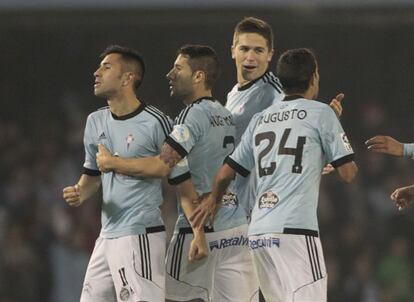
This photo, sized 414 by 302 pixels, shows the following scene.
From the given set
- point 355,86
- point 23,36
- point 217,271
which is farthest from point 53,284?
point 217,271

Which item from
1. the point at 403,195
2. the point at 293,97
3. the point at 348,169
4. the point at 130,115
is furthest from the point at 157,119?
the point at 403,195

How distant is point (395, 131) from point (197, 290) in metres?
6.70

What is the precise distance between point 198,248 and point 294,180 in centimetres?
68

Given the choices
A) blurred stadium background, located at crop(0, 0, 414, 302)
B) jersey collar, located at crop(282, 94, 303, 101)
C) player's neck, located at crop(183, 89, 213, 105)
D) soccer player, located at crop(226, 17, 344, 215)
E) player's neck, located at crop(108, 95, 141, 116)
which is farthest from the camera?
blurred stadium background, located at crop(0, 0, 414, 302)

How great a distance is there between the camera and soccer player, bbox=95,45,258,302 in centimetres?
630

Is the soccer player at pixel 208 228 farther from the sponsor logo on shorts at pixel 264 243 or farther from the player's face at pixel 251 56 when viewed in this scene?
the sponsor logo on shorts at pixel 264 243

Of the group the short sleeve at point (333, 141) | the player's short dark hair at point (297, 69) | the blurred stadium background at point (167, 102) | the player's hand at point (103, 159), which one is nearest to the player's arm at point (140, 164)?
the player's hand at point (103, 159)

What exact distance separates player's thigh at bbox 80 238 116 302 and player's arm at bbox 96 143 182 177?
15.7 inches

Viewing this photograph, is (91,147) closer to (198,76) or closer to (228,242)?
(198,76)

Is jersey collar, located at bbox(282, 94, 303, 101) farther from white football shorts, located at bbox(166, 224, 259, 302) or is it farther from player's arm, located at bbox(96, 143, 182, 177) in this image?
white football shorts, located at bbox(166, 224, 259, 302)

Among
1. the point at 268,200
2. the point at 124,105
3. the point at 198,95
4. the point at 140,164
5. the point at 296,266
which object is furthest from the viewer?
the point at 198,95

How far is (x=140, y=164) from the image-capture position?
19.6ft

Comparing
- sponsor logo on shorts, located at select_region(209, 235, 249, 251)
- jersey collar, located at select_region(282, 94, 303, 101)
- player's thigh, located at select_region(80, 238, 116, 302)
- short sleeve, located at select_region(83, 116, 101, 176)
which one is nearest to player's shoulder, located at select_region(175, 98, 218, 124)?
short sleeve, located at select_region(83, 116, 101, 176)

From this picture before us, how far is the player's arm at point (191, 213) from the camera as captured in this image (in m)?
6.09
